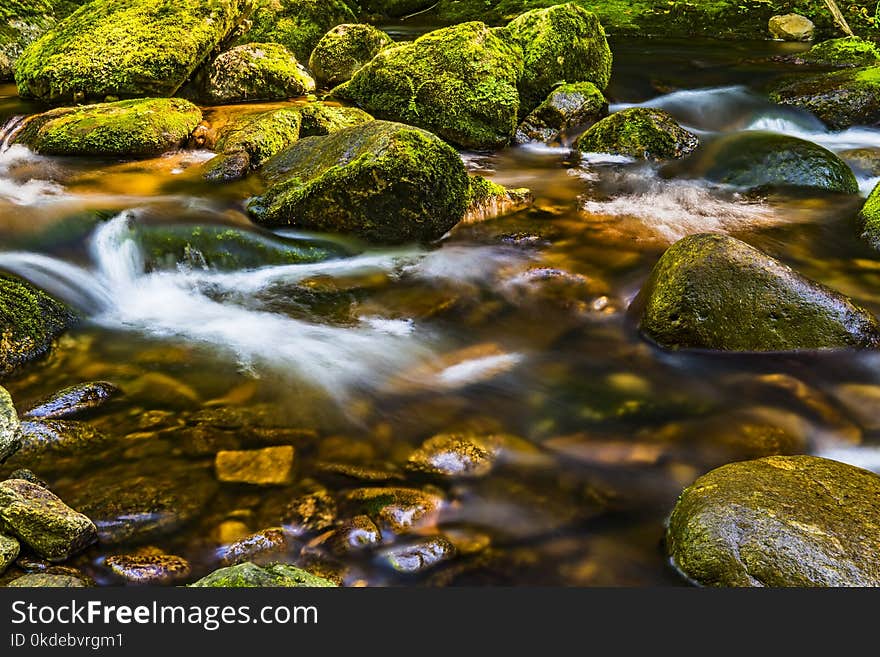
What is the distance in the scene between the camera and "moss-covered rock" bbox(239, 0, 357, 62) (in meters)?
12.3

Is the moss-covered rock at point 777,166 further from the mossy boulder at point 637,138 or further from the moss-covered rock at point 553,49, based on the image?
the moss-covered rock at point 553,49

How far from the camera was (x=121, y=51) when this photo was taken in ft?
30.3

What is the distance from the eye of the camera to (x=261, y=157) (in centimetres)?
757

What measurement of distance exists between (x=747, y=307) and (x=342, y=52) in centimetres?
867

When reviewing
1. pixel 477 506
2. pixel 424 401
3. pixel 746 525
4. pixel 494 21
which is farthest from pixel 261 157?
pixel 494 21

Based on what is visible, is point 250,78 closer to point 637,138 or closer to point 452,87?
point 452,87

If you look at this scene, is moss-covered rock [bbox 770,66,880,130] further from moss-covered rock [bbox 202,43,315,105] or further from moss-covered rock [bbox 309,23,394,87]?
moss-covered rock [bbox 202,43,315,105]

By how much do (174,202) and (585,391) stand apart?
Answer: 4.23 m

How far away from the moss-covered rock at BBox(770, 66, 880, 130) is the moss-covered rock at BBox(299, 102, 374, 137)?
6799 millimetres

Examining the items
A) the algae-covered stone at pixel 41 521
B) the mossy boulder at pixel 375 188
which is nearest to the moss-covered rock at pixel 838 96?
→ the mossy boulder at pixel 375 188

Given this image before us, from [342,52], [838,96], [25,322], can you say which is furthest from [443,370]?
[838,96]

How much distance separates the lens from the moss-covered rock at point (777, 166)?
8117 mm

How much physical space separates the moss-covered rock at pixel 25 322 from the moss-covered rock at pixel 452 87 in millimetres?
5140

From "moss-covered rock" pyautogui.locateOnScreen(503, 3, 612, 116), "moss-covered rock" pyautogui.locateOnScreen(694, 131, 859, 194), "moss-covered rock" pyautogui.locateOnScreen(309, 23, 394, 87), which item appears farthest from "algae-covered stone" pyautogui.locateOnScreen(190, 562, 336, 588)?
"moss-covered rock" pyautogui.locateOnScreen(309, 23, 394, 87)
